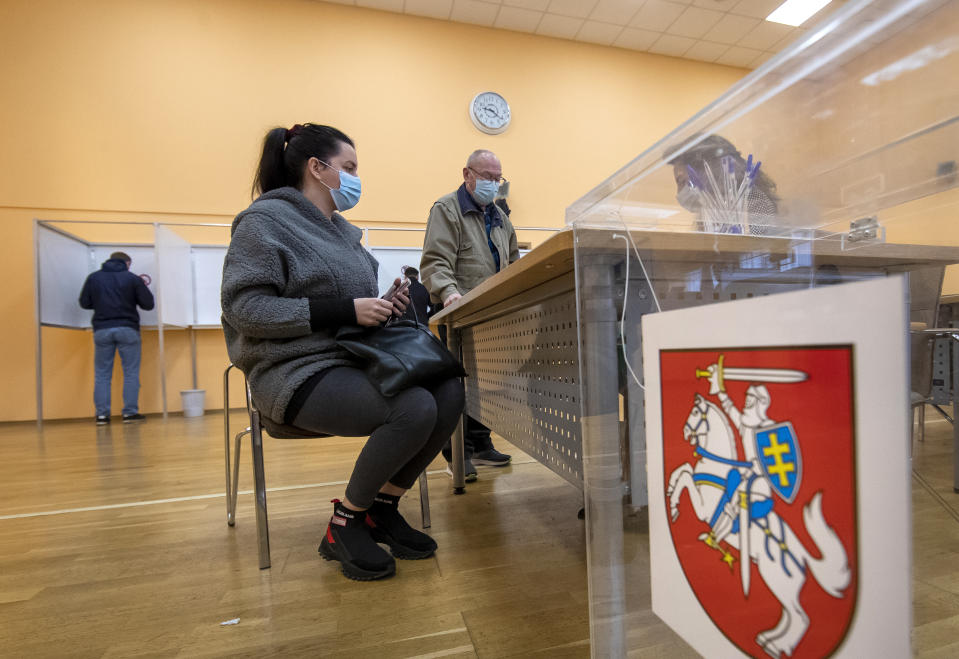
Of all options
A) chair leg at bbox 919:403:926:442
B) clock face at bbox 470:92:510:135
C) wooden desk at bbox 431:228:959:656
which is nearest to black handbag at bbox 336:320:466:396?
wooden desk at bbox 431:228:959:656

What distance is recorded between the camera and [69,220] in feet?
12.1

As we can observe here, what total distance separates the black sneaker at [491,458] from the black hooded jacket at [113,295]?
3171 millimetres

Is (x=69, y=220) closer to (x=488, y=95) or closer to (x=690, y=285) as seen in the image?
(x=488, y=95)

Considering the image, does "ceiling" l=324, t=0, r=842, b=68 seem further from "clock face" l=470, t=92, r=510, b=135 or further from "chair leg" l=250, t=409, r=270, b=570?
"chair leg" l=250, t=409, r=270, b=570

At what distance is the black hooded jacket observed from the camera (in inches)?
140

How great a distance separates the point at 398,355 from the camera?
0.99 metres

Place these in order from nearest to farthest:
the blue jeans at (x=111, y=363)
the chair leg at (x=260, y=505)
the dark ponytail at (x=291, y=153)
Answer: the chair leg at (x=260, y=505) < the dark ponytail at (x=291, y=153) < the blue jeans at (x=111, y=363)

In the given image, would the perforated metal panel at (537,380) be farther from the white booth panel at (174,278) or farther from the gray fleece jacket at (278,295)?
the white booth panel at (174,278)

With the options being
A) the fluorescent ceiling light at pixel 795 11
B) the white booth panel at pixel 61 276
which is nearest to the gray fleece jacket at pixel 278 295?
the white booth panel at pixel 61 276

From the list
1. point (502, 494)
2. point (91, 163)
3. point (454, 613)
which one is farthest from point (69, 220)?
point (454, 613)

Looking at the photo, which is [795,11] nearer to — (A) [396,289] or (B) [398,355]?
(A) [396,289]

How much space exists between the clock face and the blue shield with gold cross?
483cm

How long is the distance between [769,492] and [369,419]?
0.81 metres

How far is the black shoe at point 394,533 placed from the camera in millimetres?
1085
